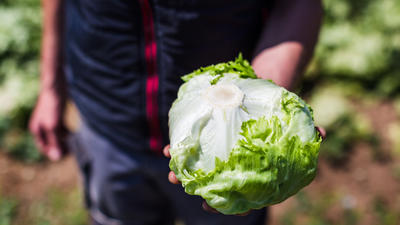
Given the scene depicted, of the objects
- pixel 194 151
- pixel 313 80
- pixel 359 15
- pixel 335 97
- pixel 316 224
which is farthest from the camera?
pixel 359 15

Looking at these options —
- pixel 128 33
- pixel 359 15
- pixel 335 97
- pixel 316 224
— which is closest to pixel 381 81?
pixel 335 97

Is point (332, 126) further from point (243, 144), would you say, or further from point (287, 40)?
point (243, 144)

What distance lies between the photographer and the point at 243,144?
1468 mm

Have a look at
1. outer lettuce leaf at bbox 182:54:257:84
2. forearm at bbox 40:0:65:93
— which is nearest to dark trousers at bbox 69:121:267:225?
forearm at bbox 40:0:65:93

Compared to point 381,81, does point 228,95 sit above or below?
above

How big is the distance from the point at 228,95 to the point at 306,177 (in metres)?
0.48

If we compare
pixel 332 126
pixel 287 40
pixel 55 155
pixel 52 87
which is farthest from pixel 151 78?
pixel 332 126

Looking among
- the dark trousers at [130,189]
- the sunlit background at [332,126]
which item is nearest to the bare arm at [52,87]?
the dark trousers at [130,189]

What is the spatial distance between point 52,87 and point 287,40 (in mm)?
1755

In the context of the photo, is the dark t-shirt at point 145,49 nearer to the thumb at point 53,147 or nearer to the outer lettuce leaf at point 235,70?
the outer lettuce leaf at point 235,70

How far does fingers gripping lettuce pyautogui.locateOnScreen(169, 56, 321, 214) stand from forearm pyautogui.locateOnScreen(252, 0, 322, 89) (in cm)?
27

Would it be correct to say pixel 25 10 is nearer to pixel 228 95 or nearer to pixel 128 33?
pixel 128 33

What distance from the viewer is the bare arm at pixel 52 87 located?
2.63m

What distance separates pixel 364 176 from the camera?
428 cm
